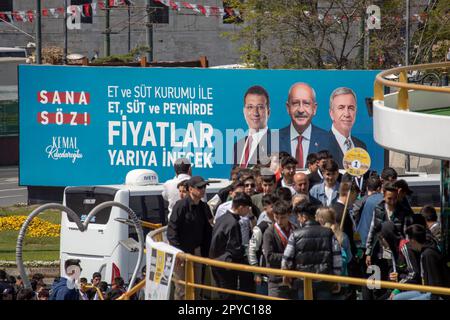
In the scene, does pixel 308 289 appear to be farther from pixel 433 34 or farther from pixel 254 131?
pixel 433 34

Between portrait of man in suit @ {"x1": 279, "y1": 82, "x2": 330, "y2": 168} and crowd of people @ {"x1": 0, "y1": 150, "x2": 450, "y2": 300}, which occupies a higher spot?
portrait of man in suit @ {"x1": 279, "y1": 82, "x2": 330, "y2": 168}

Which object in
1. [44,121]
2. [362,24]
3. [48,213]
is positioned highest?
[362,24]

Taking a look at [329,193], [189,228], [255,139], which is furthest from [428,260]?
[255,139]

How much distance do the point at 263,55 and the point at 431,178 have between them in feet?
58.0

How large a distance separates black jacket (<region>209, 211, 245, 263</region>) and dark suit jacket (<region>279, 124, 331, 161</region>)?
17196 millimetres

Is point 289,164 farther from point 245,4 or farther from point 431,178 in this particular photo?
point 245,4

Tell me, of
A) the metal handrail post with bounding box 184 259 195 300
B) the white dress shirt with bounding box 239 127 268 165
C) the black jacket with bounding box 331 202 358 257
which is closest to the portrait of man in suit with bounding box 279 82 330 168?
the white dress shirt with bounding box 239 127 268 165

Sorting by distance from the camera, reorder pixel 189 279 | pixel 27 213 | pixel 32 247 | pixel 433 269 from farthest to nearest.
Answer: pixel 27 213, pixel 32 247, pixel 189 279, pixel 433 269

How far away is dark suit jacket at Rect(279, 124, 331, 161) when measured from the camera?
97.5 feet

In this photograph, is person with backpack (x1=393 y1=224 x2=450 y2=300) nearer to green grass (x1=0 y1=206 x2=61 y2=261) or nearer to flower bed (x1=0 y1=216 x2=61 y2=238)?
green grass (x1=0 y1=206 x2=61 y2=261)

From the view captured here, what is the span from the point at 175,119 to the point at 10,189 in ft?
43.6

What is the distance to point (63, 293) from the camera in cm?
1523

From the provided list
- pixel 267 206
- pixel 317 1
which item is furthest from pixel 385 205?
pixel 317 1

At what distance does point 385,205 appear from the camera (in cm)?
1306
